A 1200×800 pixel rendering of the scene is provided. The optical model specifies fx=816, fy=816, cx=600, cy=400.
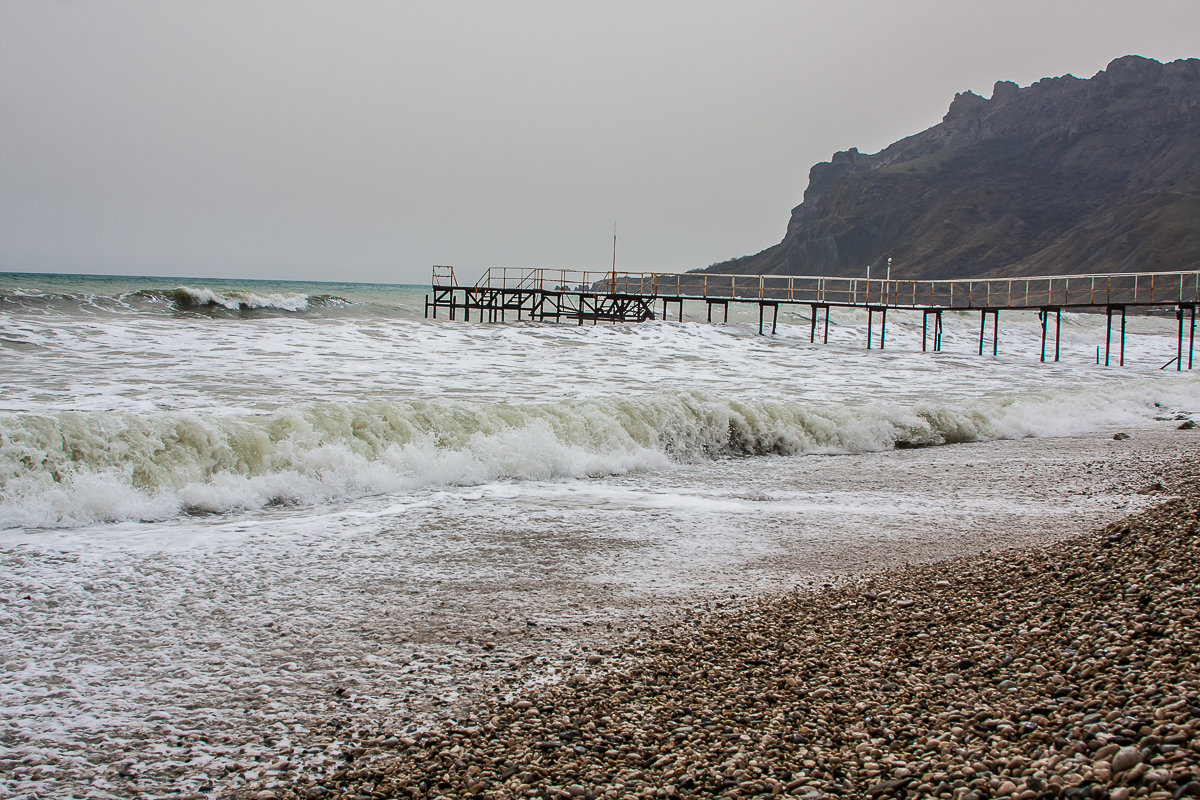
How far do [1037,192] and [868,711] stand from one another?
163 meters

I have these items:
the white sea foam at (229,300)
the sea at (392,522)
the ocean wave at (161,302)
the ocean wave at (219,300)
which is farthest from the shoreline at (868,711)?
the white sea foam at (229,300)

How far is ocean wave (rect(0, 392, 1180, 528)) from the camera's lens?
7.20 meters

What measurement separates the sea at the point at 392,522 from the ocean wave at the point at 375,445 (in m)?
0.04

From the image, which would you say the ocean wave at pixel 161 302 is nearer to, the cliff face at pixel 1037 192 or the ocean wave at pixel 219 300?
the ocean wave at pixel 219 300

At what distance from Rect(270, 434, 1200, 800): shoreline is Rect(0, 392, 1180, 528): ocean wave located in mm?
4858

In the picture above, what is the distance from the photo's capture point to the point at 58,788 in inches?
110

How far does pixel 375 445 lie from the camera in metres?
9.11

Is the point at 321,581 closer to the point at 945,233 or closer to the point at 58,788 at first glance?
the point at 58,788

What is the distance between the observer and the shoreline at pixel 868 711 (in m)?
2.52

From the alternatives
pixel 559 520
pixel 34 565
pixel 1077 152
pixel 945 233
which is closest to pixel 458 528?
pixel 559 520

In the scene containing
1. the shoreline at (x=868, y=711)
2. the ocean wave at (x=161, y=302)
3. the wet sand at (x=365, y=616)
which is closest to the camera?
the shoreline at (x=868, y=711)

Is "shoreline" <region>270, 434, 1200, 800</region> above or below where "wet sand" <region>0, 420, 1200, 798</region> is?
above

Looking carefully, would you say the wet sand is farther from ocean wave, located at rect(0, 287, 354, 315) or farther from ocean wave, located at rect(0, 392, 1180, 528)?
ocean wave, located at rect(0, 287, 354, 315)

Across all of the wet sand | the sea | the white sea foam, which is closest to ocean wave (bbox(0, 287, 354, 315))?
the white sea foam
